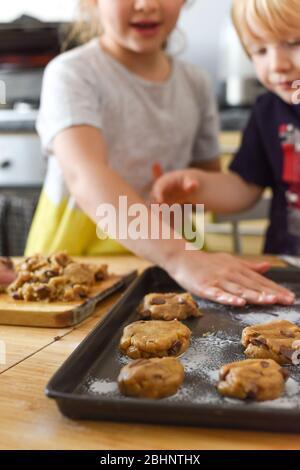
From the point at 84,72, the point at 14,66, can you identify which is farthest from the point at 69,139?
the point at 14,66

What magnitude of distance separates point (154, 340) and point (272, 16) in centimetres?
67

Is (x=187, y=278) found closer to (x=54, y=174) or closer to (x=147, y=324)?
(x=147, y=324)

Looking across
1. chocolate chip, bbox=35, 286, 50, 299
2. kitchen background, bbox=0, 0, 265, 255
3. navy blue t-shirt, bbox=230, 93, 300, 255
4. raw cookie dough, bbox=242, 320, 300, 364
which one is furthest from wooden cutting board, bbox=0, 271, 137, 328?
kitchen background, bbox=0, 0, 265, 255

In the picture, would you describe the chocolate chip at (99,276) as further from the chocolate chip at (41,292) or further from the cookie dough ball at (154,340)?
the cookie dough ball at (154,340)

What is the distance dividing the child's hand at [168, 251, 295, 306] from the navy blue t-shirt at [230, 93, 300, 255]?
1.68 ft

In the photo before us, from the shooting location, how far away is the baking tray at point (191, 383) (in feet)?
1.59

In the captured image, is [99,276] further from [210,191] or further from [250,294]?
[210,191]

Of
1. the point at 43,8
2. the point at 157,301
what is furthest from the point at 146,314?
the point at 43,8

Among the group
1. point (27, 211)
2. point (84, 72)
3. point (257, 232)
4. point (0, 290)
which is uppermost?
point (84, 72)

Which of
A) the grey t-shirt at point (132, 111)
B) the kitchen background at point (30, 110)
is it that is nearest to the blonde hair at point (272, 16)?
the grey t-shirt at point (132, 111)

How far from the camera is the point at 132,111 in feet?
4.57

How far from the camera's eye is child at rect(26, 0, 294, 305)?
96cm

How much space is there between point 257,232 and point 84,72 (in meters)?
1.45
